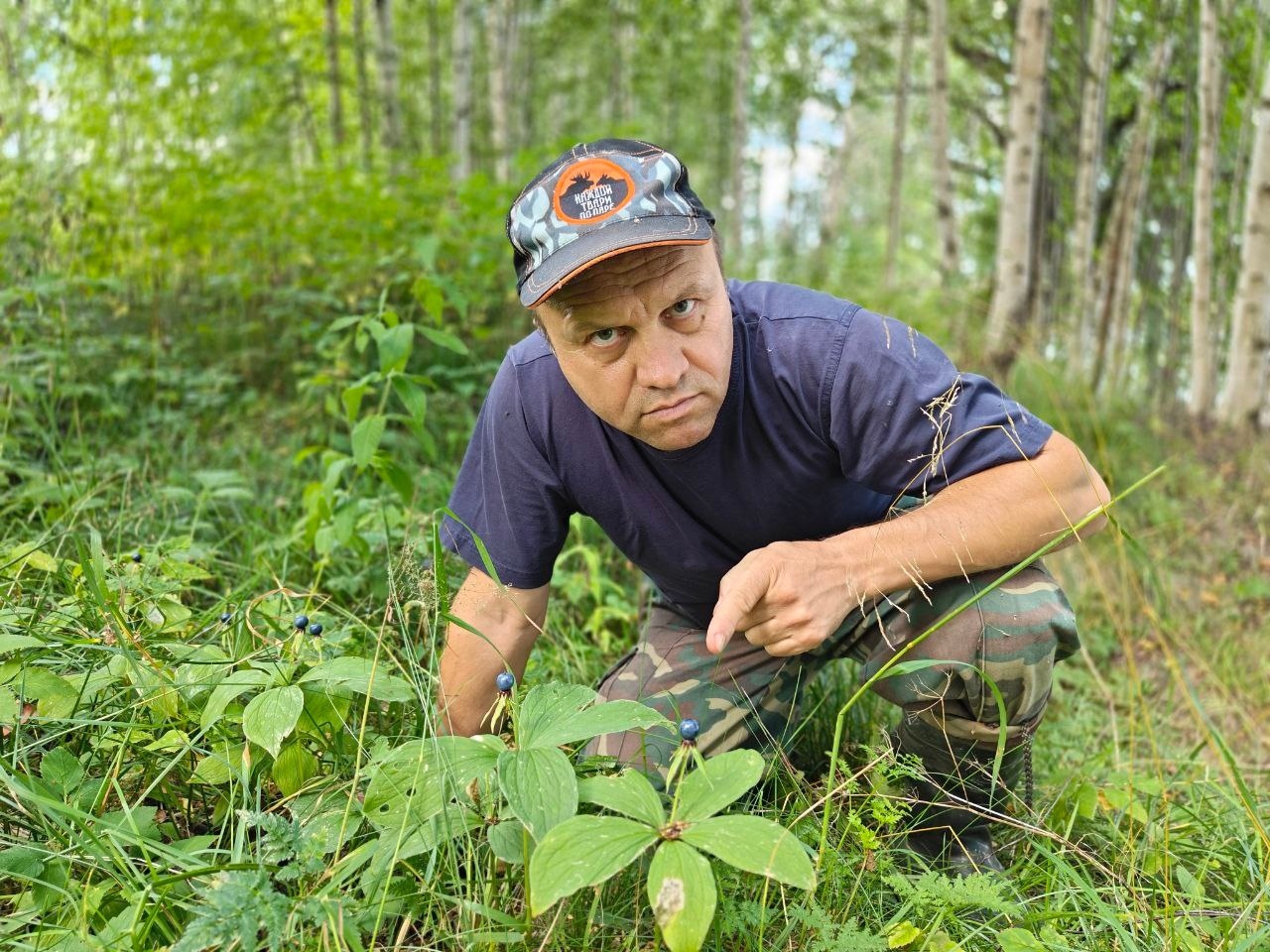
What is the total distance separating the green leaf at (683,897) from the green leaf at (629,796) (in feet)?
0.20

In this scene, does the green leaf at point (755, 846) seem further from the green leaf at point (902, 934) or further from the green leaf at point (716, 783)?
the green leaf at point (902, 934)

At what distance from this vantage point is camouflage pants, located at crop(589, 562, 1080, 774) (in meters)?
1.83

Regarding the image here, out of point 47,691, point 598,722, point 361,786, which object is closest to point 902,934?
point 598,722

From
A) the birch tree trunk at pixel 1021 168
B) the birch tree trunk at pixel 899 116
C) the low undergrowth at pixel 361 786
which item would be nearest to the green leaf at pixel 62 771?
the low undergrowth at pixel 361 786

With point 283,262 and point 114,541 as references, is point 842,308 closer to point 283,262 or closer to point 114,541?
point 114,541

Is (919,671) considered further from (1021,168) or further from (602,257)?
(1021,168)

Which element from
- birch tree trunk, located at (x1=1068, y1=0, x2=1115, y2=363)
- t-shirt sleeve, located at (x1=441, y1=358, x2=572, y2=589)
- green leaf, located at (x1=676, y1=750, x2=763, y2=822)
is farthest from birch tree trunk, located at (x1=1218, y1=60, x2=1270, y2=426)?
green leaf, located at (x1=676, y1=750, x2=763, y2=822)

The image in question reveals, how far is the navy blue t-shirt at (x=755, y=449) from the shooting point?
182 cm

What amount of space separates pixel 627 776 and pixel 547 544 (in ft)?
2.90

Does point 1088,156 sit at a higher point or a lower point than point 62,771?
higher

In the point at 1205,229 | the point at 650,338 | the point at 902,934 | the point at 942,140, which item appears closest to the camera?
the point at 902,934

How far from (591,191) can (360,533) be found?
54.0 inches

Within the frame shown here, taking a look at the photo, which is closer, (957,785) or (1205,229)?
(957,785)

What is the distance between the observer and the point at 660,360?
1695 millimetres
